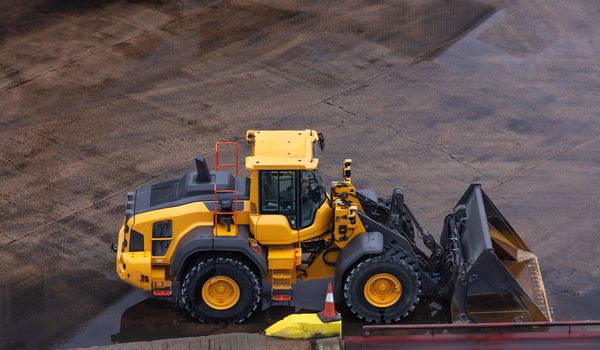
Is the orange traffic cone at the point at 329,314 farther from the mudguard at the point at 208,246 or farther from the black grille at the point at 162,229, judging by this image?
the black grille at the point at 162,229

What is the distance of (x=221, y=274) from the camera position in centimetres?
1325

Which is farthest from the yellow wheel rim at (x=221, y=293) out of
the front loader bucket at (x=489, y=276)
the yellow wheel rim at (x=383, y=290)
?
the front loader bucket at (x=489, y=276)

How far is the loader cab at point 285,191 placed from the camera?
13102mm

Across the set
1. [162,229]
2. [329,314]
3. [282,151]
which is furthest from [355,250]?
[162,229]

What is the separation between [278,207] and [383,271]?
5.31ft

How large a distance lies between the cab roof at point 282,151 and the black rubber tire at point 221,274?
137 cm

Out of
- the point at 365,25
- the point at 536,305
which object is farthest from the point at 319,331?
the point at 365,25

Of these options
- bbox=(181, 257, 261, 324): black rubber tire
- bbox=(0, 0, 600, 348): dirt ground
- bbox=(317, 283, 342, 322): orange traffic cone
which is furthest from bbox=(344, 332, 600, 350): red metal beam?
bbox=(0, 0, 600, 348): dirt ground

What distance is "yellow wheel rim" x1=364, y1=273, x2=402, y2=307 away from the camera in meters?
13.3

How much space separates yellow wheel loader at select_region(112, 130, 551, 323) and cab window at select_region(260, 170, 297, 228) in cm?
1

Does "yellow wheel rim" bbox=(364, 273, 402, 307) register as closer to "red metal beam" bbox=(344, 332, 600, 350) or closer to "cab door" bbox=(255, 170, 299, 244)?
"cab door" bbox=(255, 170, 299, 244)

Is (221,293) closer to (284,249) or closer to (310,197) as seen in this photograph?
(284,249)

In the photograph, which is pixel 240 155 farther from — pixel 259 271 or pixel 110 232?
pixel 259 271

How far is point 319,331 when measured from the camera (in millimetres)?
12617
